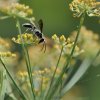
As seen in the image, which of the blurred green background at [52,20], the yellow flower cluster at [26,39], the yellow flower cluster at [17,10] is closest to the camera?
the yellow flower cluster at [26,39]

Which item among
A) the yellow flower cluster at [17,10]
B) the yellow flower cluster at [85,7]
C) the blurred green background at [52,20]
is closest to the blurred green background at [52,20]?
the blurred green background at [52,20]

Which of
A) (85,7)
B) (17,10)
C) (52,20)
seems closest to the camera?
(85,7)

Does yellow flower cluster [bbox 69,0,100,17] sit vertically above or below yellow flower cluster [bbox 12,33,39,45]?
above

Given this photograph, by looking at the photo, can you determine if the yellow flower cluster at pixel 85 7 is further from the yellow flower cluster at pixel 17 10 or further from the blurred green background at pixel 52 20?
the blurred green background at pixel 52 20

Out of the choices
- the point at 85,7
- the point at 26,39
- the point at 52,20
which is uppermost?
the point at 85,7

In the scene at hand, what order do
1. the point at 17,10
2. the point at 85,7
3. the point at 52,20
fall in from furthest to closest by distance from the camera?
the point at 52,20, the point at 17,10, the point at 85,7

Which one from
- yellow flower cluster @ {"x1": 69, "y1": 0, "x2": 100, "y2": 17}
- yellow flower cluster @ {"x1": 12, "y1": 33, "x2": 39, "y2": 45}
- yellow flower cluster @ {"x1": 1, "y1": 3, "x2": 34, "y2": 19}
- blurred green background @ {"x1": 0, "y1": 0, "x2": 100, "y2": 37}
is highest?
yellow flower cluster @ {"x1": 69, "y1": 0, "x2": 100, "y2": 17}

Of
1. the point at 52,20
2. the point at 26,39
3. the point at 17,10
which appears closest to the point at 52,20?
the point at 52,20

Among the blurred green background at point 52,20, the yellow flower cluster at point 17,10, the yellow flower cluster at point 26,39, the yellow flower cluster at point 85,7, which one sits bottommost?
the blurred green background at point 52,20

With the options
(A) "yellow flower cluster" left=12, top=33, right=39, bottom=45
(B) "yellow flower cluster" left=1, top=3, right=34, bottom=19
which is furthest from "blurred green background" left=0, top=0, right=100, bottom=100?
(A) "yellow flower cluster" left=12, top=33, right=39, bottom=45

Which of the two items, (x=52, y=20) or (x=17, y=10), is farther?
(x=52, y=20)

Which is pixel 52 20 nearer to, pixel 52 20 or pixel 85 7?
pixel 52 20

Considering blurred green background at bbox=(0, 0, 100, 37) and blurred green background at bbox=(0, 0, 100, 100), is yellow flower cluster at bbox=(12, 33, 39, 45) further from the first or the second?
blurred green background at bbox=(0, 0, 100, 37)
